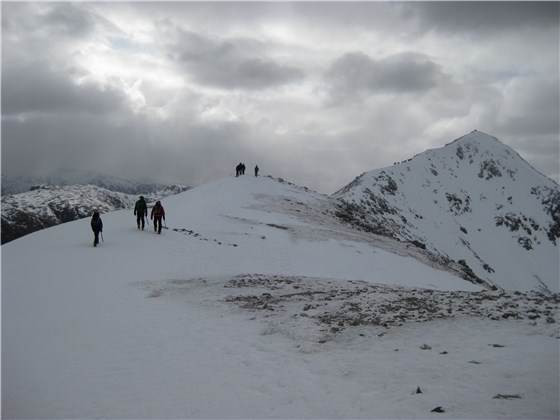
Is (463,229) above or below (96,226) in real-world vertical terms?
above

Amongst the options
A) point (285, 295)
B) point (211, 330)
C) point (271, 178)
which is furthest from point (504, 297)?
point (271, 178)

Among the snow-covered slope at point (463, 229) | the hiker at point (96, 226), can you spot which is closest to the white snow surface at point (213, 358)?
the hiker at point (96, 226)

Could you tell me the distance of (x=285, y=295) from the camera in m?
19.5

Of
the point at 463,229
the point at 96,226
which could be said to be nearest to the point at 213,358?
the point at 96,226

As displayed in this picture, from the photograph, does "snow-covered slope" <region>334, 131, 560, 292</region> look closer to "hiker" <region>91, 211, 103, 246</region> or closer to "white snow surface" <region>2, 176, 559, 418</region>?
"hiker" <region>91, 211, 103, 246</region>

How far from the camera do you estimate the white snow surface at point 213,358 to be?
9.58 metres

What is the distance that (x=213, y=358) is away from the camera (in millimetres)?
12555

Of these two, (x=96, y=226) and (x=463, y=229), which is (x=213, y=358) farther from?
(x=463, y=229)

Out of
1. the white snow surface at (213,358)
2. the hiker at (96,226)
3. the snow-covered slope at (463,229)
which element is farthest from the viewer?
the snow-covered slope at (463,229)

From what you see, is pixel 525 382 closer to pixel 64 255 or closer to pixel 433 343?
pixel 433 343

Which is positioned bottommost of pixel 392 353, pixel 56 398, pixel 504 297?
pixel 56 398

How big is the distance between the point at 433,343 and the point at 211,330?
6978mm

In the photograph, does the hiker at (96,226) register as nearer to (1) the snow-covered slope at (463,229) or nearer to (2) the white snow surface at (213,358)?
(2) the white snow surface at (213,358)

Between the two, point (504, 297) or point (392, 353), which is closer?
point (392, 353)
